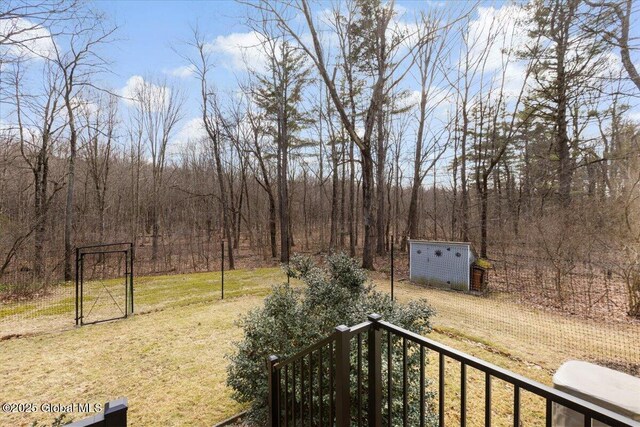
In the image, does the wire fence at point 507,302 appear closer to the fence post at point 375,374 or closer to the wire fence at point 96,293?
the wire fence at point 96,293

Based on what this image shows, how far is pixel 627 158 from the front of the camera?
578cm

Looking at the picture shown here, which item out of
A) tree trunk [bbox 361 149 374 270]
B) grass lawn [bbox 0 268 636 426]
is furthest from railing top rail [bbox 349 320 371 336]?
tree trunk [bbox 361 149 374 270]

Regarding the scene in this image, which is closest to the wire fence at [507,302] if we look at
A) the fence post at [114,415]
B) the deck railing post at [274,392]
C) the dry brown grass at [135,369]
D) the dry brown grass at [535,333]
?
the dry brown grass at [535,333]

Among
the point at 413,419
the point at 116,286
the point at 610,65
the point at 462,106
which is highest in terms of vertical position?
the point at 462,106

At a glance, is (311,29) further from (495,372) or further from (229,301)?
(495,372)

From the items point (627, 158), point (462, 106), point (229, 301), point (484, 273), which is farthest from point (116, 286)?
point (462, 106)

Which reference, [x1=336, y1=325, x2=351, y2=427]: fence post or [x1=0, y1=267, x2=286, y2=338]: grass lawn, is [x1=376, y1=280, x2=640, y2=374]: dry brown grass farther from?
[x1=0, y1=267, x2=286, y2=338]: grass lawn

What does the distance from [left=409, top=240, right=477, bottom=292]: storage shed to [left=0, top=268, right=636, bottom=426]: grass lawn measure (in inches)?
49.0

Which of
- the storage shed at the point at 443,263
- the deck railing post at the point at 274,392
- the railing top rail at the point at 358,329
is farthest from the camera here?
the storage shed at the point at 443,263

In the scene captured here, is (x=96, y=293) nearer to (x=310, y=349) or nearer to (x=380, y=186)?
(x=310, y=349)

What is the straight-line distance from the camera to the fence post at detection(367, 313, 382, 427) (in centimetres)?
148

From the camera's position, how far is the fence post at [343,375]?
1.48 metres

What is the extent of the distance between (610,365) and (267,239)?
1319cm

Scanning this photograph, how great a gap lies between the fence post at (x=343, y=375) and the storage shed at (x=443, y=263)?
7.25 meters
